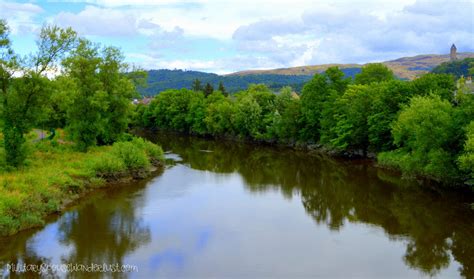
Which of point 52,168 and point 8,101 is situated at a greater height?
point 8,101

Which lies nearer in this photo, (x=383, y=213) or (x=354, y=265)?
(x=354, y=265)

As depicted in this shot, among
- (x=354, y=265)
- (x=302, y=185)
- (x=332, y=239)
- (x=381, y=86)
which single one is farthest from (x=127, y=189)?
(x=381, y=86)

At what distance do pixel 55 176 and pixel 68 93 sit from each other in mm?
9137

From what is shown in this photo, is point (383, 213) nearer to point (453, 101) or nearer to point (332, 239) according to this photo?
point (332, 239)

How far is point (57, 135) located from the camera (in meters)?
47.5

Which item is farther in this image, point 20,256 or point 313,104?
point 313,104

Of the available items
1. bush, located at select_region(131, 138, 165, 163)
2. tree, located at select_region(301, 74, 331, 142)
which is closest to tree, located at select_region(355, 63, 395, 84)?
tree, located at select_region(301, 74, 331, 142)

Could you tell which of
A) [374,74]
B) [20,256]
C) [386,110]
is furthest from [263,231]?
[374,74]

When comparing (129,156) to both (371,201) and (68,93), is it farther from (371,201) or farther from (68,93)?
(371,201)

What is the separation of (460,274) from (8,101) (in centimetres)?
2773

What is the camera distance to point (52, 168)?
2997 cm

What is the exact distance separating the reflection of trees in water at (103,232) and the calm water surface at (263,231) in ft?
0.17

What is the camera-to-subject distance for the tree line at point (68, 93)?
28.4m

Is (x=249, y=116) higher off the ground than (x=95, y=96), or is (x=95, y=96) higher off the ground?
(x=95, y=96)
